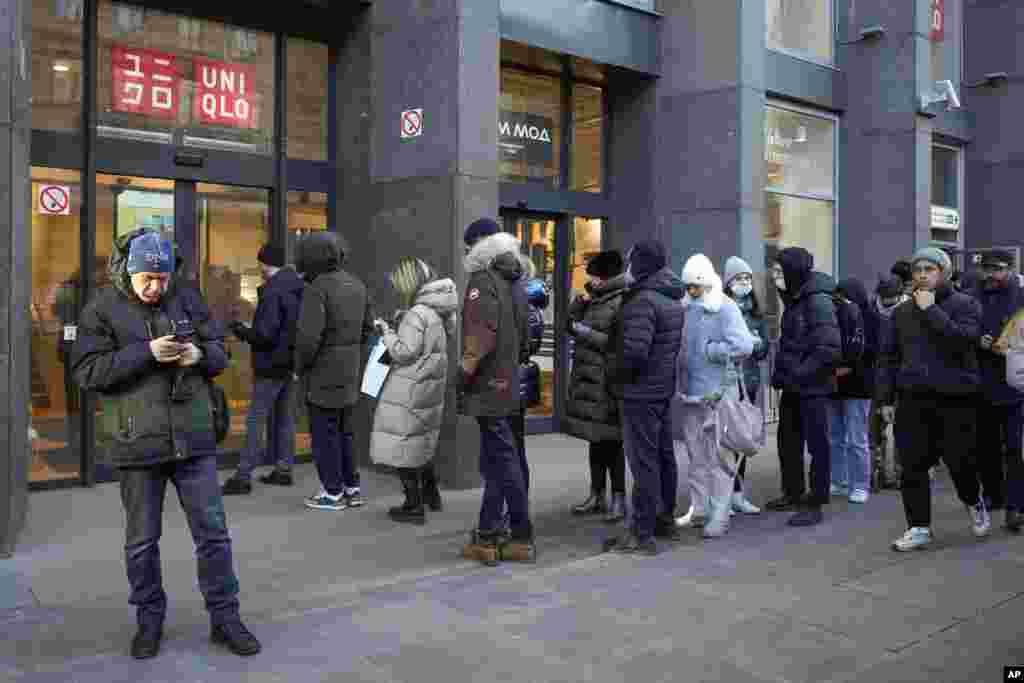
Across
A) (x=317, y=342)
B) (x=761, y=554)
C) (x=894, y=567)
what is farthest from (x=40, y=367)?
(x=894, y=567)

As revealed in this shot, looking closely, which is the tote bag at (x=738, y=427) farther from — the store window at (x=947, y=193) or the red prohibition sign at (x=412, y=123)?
the store window at (x=947, y=193)

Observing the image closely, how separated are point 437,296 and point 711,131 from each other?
18.5 feet

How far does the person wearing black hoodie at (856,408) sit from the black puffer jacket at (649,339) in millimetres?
2387

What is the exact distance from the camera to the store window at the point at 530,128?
36.4 feet

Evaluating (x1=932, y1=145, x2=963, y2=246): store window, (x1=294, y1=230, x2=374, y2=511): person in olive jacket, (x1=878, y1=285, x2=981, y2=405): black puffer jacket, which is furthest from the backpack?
(x1=932, y1=145, x2=963, y2=246): store window

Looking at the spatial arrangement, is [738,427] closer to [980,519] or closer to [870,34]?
[980,519]

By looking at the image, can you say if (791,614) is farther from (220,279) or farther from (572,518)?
(220,279)

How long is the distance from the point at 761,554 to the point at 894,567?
2.51 feet

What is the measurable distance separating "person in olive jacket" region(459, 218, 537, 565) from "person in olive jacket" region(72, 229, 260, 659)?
1.74 meters

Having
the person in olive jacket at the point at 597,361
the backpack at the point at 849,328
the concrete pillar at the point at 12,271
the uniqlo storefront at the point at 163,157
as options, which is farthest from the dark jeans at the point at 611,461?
the concrete pillar at the point at 12,271

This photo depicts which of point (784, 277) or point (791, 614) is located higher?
point (784, 277)

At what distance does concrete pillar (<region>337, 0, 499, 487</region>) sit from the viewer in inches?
335

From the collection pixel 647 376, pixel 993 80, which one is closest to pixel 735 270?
pixel 647 376

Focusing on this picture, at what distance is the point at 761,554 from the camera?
649 centimetres
